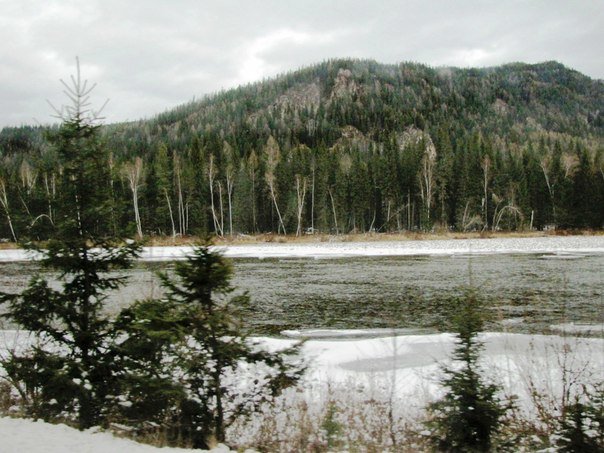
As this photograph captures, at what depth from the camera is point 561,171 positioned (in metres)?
64.8

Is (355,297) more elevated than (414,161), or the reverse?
(414,161)

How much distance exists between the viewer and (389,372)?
7848 millimetres

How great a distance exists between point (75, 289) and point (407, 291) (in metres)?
13.2

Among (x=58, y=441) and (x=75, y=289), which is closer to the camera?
(x=58, y=441)

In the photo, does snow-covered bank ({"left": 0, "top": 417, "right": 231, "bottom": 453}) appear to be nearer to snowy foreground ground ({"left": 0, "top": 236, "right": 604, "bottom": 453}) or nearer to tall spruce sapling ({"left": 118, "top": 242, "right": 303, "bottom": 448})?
snowy foreground ground ({"left": 0, "top": 236, "right": 604, "bottom": 453})

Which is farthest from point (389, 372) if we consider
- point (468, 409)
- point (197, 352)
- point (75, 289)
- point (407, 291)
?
point (407, 291)

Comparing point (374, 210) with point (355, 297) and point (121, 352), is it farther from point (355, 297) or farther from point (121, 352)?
point (121, 352)

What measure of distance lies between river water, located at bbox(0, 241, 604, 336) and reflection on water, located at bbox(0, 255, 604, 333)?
0.03 m

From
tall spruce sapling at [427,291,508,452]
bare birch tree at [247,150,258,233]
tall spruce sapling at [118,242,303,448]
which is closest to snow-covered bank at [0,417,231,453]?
tall spruce sapling at [118,242,303,448]

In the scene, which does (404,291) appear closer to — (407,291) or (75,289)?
(407,291)

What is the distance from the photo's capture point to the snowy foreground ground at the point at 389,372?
4723 mm

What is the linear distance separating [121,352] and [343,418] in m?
2.96

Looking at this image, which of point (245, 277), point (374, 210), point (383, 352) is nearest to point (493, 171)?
point (374, 210)

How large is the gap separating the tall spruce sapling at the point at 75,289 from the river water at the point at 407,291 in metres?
0.68
